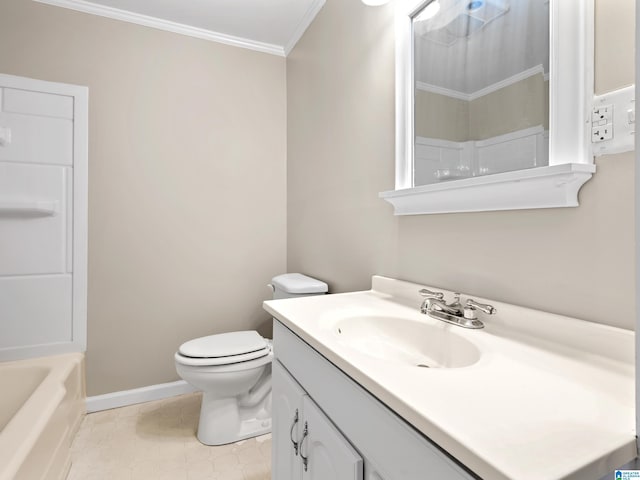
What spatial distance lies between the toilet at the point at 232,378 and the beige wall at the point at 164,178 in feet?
1.79

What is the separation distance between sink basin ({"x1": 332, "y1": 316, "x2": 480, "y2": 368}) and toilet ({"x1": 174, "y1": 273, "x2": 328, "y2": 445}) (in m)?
0.72

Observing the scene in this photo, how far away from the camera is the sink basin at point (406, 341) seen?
2.95 feet

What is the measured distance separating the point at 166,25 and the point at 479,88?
2114mm

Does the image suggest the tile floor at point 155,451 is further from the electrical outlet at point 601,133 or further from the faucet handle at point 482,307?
the electrical outlet at point 601,133

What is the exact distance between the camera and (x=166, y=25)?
2.19 m

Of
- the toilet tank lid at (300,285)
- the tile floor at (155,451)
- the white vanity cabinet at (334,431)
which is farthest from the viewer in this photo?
the toilet tank lid at (300,285)

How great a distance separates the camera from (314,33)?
82.0 inches

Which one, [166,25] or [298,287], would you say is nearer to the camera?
[298,287]

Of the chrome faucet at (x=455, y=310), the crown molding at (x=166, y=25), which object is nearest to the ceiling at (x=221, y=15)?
the crown molding at (x=166, y=25)

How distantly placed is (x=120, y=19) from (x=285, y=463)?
2.58 metres

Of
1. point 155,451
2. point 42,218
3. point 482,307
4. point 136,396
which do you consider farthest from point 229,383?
point 42,218

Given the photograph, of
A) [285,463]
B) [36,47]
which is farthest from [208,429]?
[36,47]

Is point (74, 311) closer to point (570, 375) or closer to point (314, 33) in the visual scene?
point (314, 33)

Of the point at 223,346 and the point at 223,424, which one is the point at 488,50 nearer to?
the point at 223,346
